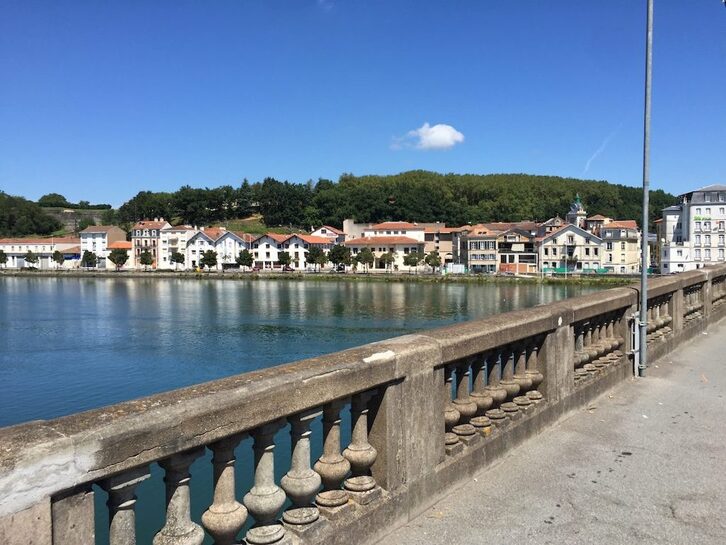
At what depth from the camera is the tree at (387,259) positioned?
124250 millimetres

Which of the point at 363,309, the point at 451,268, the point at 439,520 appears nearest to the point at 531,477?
the point at 439,520

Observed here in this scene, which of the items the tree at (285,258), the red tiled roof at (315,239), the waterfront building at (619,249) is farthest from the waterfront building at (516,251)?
the tree at (285,258)

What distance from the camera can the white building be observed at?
99500 millimetres

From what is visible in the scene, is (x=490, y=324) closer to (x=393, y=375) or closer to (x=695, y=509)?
(x=393, y=375)

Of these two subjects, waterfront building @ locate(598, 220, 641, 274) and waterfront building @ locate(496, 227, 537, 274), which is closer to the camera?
waterfront building @ locate(598, 220, 641, 274)

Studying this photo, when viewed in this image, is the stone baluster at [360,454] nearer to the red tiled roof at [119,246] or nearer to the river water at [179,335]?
the river water at [179,335]

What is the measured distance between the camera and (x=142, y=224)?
5965 inches

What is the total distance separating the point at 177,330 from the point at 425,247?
296ft

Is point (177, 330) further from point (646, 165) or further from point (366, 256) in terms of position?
point (366, 256)

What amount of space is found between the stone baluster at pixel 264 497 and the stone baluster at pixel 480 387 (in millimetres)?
2137

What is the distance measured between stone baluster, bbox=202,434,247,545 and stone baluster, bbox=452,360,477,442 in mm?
2073

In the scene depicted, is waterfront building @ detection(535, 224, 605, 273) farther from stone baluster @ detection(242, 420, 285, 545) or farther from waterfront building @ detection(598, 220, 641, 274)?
stone baluster @ detection(242, 420, 285, 545)

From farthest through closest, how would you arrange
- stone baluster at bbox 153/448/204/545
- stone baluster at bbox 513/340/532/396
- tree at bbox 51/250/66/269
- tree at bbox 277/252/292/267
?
1. tree at bbox 51/250/66/269
2. tree at bbox 277/252/292/267
3. stone baluster at bbox 513/340/532/396
4. stone baluster at bbox 153/448/204/545

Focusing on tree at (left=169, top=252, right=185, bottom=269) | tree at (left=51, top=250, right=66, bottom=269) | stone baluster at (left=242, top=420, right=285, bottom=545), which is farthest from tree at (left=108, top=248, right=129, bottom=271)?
stone baluster at (left=242, top=420, right=285, bottom=545)
